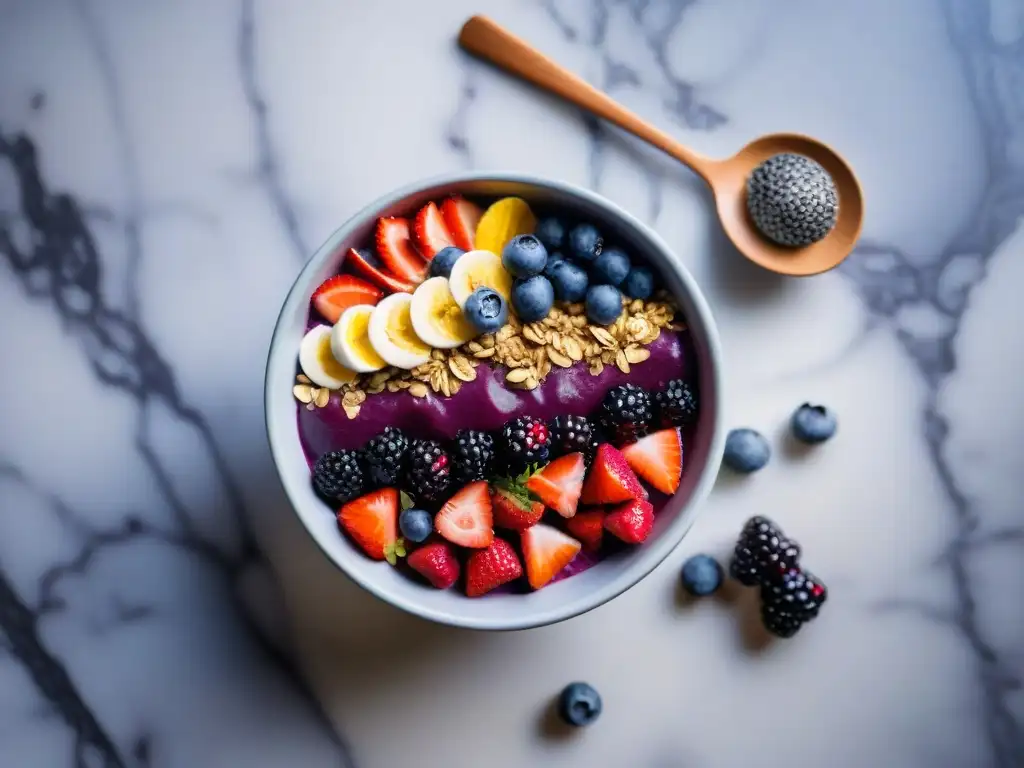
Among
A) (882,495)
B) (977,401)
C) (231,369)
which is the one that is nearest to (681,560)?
(882,495)

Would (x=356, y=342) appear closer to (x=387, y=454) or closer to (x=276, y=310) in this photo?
(x=387, y=454)

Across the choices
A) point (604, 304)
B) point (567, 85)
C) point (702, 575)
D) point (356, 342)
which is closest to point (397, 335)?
point (356, 342)

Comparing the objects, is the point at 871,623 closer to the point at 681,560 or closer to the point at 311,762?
the point at 681,560

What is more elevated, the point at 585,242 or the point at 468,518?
the point at 585,242

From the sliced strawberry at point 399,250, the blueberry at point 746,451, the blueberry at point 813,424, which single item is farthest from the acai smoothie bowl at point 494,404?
the blueberry at point 813,424

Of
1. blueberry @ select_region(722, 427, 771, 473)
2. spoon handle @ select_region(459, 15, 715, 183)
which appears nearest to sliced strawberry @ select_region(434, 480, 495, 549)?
blueberry @ select_region(722, 427, 771, 473)
